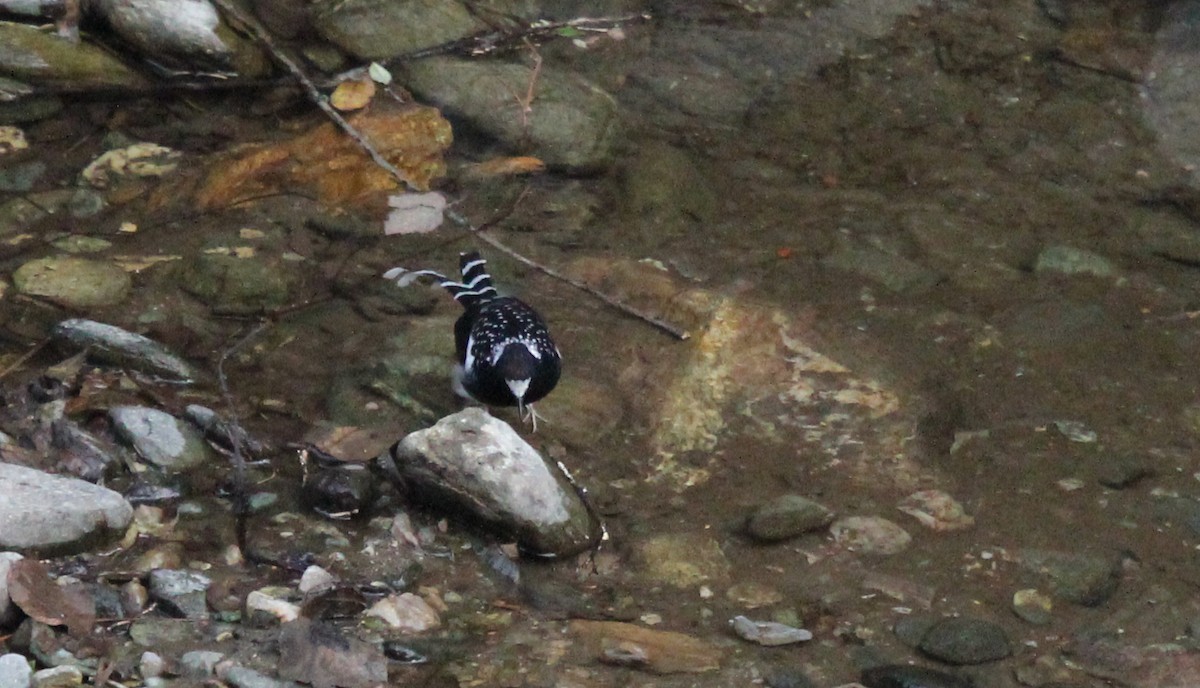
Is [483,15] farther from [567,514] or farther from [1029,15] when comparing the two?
[567,514]

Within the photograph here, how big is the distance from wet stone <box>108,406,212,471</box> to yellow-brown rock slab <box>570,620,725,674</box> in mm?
1417

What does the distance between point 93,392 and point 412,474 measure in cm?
117

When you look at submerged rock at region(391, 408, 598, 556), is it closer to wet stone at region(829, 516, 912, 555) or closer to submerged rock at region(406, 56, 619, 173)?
wet stone at region(829, 516, 912, 555)

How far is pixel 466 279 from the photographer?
6043 mm

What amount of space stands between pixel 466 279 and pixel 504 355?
920mm

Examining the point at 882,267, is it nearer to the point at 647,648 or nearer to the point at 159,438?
the point at 647,648

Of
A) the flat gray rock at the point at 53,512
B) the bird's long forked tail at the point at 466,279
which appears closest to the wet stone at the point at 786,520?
the bird's long forked tail at the point at 466,279

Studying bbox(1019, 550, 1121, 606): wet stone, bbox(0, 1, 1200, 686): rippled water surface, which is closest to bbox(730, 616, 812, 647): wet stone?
bbox(0, 1, 1200, 686): rippled water surface

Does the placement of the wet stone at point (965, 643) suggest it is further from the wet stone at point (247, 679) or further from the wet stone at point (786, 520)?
the wet stone at point (247, 679)

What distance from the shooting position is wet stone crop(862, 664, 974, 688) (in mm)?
4062

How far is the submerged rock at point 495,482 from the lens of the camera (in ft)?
15.0

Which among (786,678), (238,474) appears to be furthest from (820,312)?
(238,474)

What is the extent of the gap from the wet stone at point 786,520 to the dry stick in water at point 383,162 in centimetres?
113

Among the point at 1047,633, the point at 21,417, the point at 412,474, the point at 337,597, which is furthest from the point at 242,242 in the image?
the point at 1047,633
